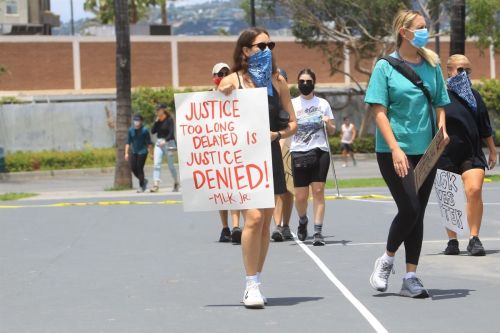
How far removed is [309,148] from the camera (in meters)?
12.7

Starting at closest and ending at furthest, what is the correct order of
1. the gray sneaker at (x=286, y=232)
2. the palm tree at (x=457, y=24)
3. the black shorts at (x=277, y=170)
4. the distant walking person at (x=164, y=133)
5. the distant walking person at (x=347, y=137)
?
the black shorts at (x=277, y=170) < the gray sneaker at (x=286, y=232) < the distant walking person at (x=164, y=133) < the palm tree at (x=457, y=24) < the distant walking person at (x=347, y=137)

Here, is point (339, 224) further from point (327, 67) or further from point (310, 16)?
point (327, 67)

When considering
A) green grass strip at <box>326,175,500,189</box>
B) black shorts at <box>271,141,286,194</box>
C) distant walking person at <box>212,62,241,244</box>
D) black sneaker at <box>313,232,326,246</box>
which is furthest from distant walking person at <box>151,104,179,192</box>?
black shorts at <box>271,141,286,194</box>

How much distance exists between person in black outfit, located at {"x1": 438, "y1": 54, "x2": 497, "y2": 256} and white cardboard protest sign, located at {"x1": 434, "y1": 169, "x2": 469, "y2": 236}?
22 centimetres

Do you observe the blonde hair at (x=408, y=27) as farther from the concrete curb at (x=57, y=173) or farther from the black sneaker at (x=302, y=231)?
the concrete curb at (x=57, y=173)

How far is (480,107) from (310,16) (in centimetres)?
4065

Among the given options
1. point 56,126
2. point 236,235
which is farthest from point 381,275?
point 56,126

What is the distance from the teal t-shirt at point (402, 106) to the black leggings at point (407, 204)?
0.10 metres

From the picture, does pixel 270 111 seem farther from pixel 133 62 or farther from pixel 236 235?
pixel 133 62

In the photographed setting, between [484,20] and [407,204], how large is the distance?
30.1 meters

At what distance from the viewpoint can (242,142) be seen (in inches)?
339

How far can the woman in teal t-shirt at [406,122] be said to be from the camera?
8484 mm

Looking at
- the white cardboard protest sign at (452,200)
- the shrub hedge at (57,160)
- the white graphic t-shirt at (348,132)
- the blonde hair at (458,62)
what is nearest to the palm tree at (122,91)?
the shrub hedge at (57,160)

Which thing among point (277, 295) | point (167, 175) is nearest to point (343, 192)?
point (277, 295)
